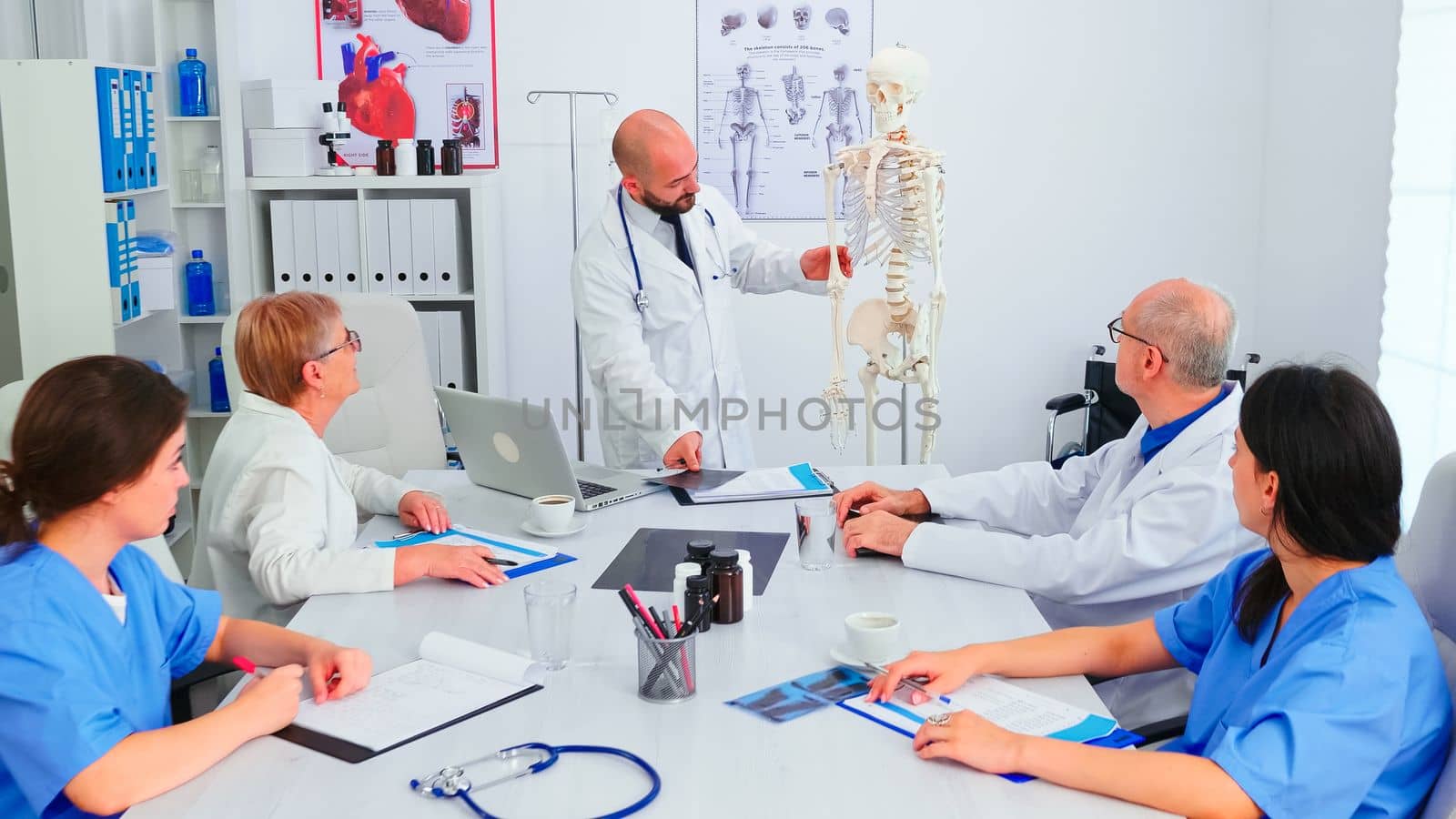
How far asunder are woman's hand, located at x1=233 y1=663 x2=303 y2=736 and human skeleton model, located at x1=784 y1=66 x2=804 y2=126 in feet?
11.0

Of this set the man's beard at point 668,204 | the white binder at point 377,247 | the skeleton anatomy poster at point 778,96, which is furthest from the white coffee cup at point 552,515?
the skeleton anatomy poster at point 778,96

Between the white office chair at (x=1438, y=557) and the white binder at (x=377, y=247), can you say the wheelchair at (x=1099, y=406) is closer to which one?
the white binder at (x=377, y=247)

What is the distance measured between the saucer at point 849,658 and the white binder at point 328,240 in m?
2.90

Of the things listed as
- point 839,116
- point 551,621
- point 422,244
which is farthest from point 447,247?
point 551,621

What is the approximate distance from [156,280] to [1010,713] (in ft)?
11.1

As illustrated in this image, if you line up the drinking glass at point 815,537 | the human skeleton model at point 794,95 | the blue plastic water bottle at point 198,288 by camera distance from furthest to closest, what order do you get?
the human skeleton model at point 794,95 < the blue plastic water bottle at point 198,288 < the drinking glass at point 815,537

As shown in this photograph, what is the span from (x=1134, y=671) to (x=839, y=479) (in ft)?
3.71

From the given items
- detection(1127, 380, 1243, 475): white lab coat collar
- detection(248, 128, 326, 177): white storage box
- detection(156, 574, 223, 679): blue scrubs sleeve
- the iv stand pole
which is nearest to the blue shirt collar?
detection(1127, 380, 1243, 475): white lab coat collar

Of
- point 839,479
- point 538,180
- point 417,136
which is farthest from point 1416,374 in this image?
point 417,136

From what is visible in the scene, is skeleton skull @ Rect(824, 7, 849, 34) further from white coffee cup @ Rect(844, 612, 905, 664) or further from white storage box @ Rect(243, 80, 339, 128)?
white coffee cup @ Rect(844, 612, 905, 664)

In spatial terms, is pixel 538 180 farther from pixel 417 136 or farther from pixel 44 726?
pixel 44 726

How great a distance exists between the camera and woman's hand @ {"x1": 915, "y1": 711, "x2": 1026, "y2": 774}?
4.70 ft

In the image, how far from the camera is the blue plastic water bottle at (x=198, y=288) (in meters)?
4.34

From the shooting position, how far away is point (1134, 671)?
71.2 inches
